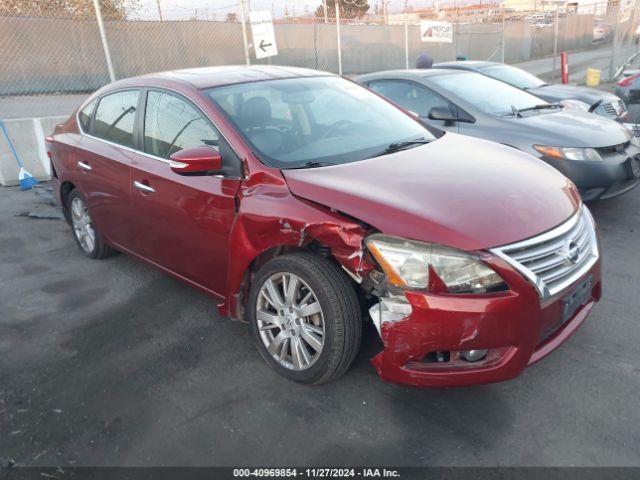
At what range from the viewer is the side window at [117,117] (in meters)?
3.94

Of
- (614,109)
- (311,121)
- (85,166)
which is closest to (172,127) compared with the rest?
(311,121)

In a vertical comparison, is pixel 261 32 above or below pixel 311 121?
above

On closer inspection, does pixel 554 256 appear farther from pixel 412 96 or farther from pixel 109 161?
pixel 412 96

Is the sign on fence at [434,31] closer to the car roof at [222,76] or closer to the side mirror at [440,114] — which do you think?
the side mirror at [440,114]

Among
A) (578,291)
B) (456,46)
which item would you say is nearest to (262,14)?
(578,291)

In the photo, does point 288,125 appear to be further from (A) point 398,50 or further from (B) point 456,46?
(B) point 456,46

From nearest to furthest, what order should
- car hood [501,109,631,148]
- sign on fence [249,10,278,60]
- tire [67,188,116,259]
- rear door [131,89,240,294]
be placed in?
rear door [131,89,240,294], tire [67,188,116,259], car hood [501,109,631,148], sign on fence [249,10,278,60]

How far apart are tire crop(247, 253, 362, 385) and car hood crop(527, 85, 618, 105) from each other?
6661mm

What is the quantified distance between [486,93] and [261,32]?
6.26m

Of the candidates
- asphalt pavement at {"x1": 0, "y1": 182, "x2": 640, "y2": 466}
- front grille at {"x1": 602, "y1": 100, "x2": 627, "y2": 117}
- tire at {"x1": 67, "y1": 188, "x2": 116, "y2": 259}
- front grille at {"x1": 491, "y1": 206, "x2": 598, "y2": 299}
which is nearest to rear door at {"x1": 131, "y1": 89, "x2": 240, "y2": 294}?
asphalt pavement at {"x1": 0, "y1": 182, "x2": 640, "y2": 466}

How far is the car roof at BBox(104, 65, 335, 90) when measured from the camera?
11.8ft

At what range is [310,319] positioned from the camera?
2832 millimetres

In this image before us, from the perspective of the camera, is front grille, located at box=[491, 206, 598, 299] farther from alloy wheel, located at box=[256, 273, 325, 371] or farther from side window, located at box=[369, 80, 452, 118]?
side window, located at box=[369, 80, 452, 118]

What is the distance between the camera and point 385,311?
2.46 m
